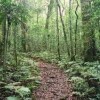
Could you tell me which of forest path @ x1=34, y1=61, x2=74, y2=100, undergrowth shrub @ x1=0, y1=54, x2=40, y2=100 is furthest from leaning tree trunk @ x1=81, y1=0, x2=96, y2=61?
undergrowth shrub @ x1=0, y1=54, x2=40, y2=100

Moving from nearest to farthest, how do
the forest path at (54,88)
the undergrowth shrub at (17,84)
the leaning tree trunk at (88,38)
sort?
the undergrowth shrub at (17,84), the forest path at (54,88), the leaning tree trunk at (88,38)

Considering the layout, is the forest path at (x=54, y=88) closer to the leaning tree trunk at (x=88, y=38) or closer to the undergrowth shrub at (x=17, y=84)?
the undergrowth shrub at (x=17, y=84)

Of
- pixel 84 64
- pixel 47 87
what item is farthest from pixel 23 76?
pixel 84 64

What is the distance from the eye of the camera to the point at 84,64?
41.1ft

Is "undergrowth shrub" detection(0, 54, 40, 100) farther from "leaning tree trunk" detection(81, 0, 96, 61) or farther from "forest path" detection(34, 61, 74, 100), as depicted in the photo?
"leaning tree trunk" detection(81, 0, 96, 61)

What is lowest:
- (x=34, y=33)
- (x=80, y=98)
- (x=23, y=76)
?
(x=80, y=98)

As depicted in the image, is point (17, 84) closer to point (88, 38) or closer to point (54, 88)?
point (54, 88)

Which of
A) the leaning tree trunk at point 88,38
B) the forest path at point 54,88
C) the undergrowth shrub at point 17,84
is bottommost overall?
the forest path at point 54,88

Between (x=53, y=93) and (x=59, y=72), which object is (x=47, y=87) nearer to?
(x=53, y=93)

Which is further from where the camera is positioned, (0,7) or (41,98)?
(0,7)

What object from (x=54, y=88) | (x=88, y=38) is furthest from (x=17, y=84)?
(x=88, y=38)

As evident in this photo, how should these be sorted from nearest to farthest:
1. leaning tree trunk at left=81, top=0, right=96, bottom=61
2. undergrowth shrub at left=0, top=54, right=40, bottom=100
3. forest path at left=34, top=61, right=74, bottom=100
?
undergrowth shrub at left=0, top=54, right=40, bottom=100 → forest path at left=34, top=61, right=74, bottom=100 → leaning tree trunk at left=81, top=0, right=96, bottom=61

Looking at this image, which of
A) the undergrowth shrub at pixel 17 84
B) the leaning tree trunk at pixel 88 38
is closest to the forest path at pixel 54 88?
the undergrowth shrub at pixel 17 84

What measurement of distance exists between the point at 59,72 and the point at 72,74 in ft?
5.12
